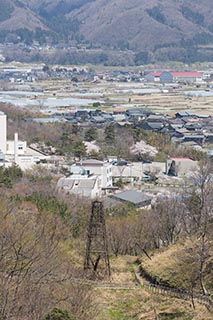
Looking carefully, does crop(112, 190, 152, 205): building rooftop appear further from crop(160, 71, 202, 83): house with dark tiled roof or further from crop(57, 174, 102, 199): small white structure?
crop(160, 71, 202, 83): house with dark tiled roof

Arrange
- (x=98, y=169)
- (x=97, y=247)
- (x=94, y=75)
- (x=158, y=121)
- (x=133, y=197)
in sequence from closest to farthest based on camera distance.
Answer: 1. (x=97, y=247)
2. (x=133, y=197)
3. (x=98, y=169)
4. (x=158, y=121)
5. (x=94, y=75)

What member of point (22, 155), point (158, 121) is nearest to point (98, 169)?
point (22, 155)

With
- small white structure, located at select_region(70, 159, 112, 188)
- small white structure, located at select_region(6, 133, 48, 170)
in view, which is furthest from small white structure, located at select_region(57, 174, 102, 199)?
small white structure, located at select_region(6, 133, 48, 170)

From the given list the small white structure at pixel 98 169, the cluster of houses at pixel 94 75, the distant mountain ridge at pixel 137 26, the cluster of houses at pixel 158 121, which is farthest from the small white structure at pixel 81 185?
the distant mountain ridge at pixel 137 26

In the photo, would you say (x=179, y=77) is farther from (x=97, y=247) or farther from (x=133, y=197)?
(x=97, y=247)

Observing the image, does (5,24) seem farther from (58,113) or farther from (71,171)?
(71,171)
